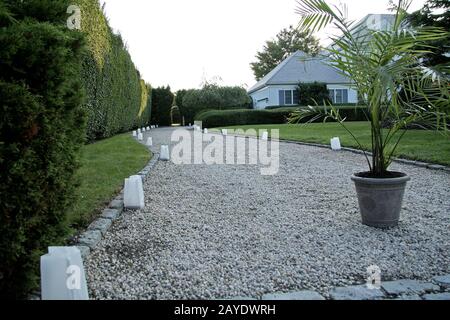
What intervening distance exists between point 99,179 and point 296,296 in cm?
421

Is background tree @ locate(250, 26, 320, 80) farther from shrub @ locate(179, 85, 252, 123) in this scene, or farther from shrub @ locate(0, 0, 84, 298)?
shrub @ locate(0, 0, 84, 298)

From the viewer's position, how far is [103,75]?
12.6m

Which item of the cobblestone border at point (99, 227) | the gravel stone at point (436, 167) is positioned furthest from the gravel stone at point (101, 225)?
the gravel stone at point (436, 167)

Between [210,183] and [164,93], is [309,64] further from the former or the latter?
[210,183]

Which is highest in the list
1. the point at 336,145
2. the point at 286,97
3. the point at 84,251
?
the point at 286,97

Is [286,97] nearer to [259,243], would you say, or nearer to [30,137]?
[259,243]

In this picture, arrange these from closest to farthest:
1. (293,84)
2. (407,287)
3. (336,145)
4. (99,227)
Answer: (407,287) → (99,227) → (336,145) → (293,84)

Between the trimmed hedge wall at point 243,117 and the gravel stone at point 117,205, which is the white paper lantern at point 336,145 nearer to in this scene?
the gravel stone at point 117,205

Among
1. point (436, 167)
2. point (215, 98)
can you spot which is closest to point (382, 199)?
point (436, 167)

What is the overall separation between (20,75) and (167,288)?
1582 millimetres

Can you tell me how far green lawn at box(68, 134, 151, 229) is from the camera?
11.6ft

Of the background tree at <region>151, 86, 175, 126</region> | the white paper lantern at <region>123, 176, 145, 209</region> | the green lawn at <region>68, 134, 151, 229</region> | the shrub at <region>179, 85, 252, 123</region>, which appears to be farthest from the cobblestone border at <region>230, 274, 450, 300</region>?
the background tree at <region>151, 86, 175, 126</region>

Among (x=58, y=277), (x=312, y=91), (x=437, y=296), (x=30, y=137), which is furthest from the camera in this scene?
(x=312, y=91)
